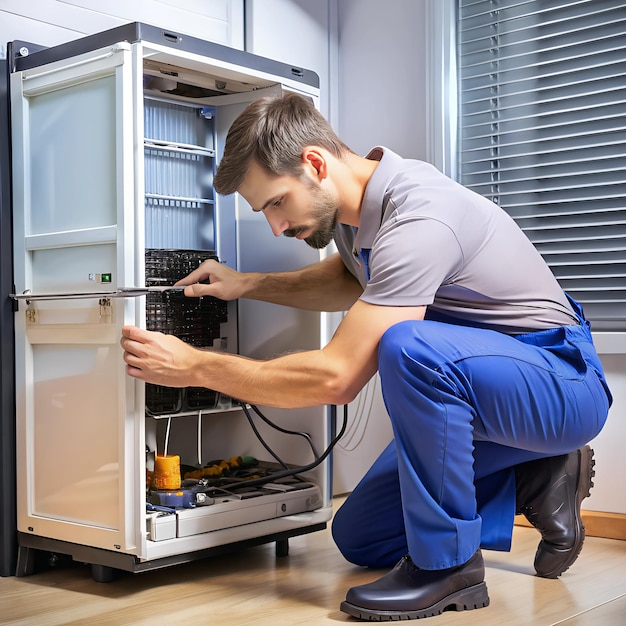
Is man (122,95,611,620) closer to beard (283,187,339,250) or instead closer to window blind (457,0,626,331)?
beard (283,187,339,250)

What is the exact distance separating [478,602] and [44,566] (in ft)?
3.49

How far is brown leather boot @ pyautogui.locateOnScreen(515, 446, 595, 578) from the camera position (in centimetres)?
197

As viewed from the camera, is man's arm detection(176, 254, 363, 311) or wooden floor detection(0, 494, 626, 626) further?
man's arm detection(176, 254, 363, 311)

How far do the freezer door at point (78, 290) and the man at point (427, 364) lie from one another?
176mm

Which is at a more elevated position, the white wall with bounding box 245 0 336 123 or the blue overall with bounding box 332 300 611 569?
the white wall with bounding box 245 0 336 123

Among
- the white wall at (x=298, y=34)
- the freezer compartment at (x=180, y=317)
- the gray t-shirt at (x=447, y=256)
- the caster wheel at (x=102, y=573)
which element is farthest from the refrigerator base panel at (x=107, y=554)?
the white wall at (x=298, y=34)

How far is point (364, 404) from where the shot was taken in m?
3.04

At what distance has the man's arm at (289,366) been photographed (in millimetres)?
1664

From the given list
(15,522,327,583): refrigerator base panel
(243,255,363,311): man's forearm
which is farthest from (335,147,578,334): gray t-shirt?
(15,522,327,583): refrigerator base panel

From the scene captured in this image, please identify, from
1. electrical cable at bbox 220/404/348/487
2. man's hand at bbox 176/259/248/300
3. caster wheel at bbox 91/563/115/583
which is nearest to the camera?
caster wheel at bbox 91/563/115/583

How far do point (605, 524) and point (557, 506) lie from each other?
56cm

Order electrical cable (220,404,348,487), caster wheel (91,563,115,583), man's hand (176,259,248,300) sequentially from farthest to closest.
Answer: electrical cable (220,404,348,487), man's hand (176,259,248,300), caster wheel (91,563,115,583)

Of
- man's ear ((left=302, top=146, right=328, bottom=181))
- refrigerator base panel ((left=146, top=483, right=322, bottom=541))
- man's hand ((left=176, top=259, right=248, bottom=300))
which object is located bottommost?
refrigerator base panel ((left=146, top=483, right=322, bottom=541))

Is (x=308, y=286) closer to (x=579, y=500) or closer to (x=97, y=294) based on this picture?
(x=97, y=294)
